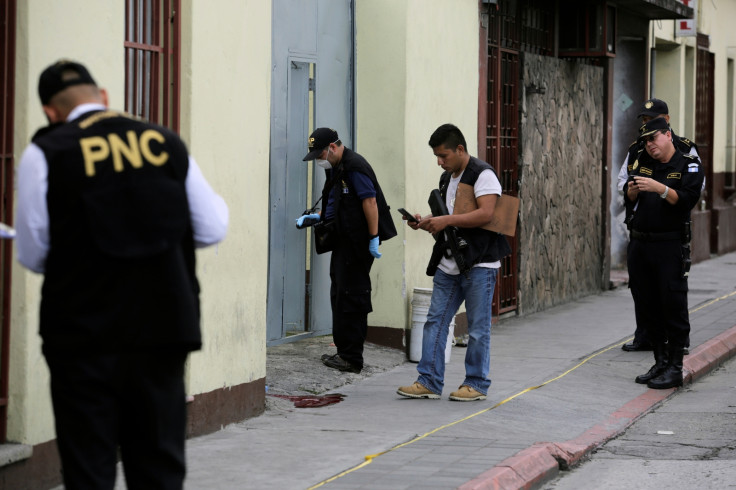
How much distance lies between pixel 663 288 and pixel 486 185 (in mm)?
1871

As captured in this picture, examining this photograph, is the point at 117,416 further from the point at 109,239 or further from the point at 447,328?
the point at 447,328

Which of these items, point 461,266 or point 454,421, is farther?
point 461,266

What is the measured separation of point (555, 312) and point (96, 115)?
1106 cm

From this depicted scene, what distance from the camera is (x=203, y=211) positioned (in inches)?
174

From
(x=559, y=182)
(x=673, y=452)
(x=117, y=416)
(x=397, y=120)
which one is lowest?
(x=673, y=452)

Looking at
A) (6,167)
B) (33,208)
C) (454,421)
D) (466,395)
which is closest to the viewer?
(33,208)

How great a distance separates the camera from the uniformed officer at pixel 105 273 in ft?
13.7

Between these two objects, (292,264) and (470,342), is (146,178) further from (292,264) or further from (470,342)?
(292,264)

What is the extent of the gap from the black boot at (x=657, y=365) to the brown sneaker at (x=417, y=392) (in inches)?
76.4

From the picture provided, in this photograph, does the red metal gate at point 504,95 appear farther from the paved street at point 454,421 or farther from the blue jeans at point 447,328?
the blue jeans at point 447,328

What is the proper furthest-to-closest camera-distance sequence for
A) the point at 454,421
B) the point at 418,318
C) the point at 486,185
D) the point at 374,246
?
the point at 418,318 < the point at 374,246 < the point at 486,185 < the point at 454,421

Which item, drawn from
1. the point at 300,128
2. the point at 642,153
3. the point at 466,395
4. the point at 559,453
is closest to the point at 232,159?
the point at 466,395

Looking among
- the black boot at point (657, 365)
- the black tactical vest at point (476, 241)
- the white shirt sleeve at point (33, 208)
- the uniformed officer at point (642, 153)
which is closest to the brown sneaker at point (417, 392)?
the black tactical vest at point (476, 241)

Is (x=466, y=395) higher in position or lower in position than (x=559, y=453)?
higher
